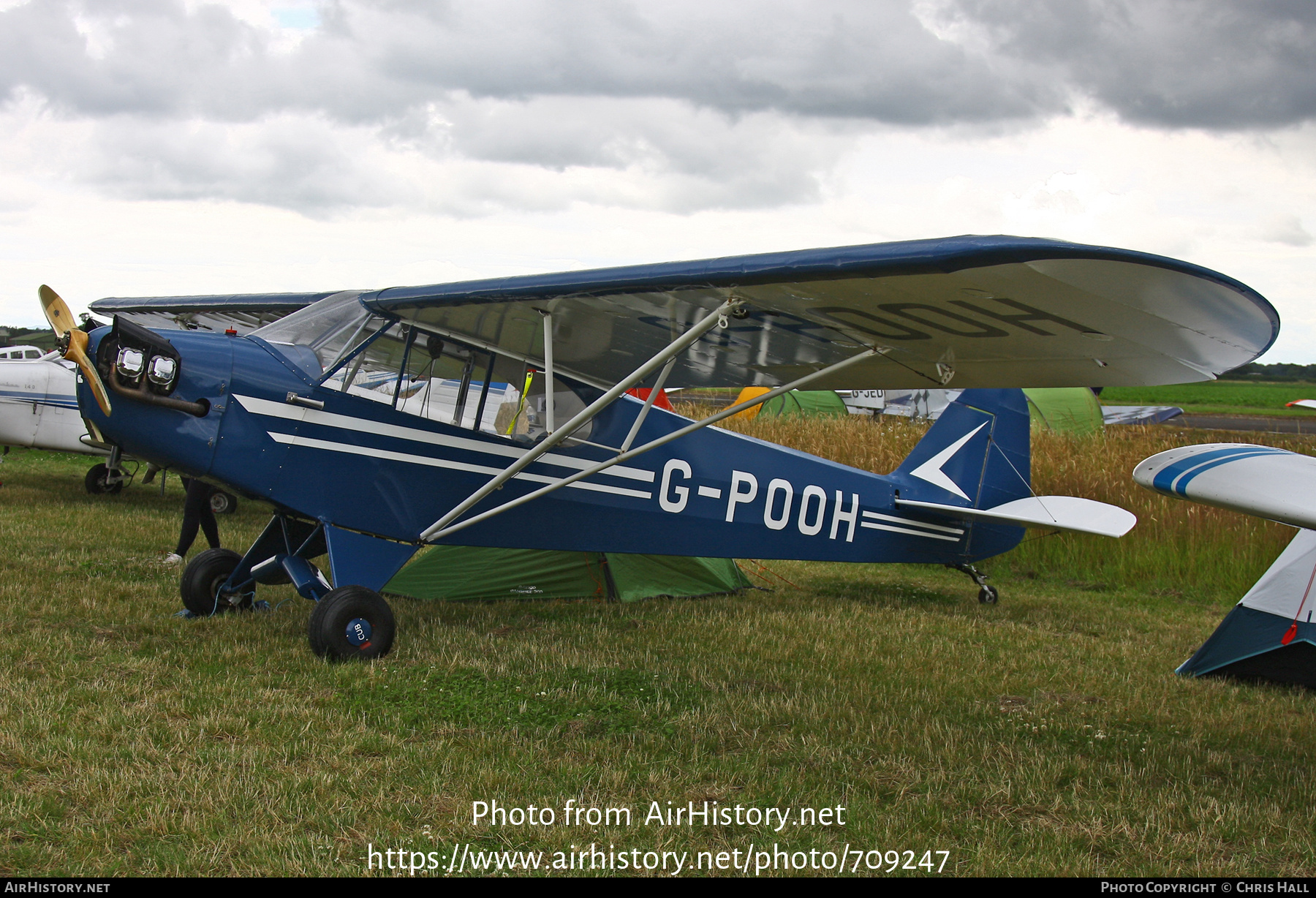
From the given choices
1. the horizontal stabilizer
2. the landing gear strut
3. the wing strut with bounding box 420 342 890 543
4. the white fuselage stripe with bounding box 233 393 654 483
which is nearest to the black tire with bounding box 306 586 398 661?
the wing strut with bounding box 420 342 890 543

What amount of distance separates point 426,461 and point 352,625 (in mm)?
1109

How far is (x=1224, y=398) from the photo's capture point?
6550cm

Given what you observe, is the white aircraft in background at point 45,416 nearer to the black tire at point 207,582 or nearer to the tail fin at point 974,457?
the black tire at point 207,582

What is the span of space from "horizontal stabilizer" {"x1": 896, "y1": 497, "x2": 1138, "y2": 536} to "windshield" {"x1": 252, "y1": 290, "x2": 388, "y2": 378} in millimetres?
4476

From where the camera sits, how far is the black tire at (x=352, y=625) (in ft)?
16.6

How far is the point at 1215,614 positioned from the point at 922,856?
6358mm

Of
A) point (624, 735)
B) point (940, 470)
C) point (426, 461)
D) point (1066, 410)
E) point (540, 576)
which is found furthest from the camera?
point (1066, 410)

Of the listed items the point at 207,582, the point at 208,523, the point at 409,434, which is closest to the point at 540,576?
the point at 409,434

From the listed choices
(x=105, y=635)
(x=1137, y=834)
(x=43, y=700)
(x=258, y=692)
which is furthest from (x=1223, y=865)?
(x=105, y=635)

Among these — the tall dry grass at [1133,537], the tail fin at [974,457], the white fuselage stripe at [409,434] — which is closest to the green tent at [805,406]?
the tall dry grass at [1133,537]

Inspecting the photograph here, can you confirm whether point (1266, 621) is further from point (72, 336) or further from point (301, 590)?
point (72, 336)

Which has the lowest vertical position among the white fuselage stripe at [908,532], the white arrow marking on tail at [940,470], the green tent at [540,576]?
the green tent at [540,576]

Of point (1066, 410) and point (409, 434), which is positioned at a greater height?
point (1066, 410)

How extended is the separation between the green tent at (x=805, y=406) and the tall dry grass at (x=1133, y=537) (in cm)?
521
